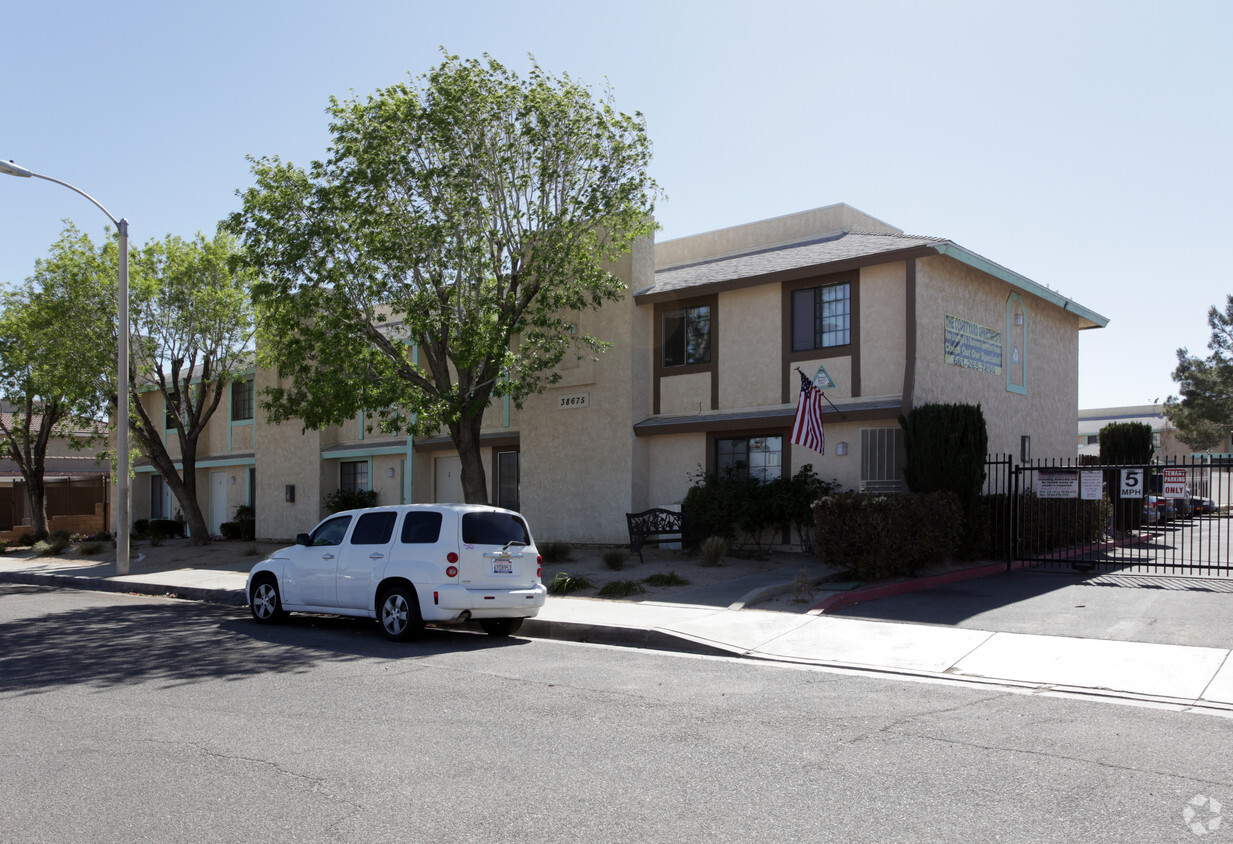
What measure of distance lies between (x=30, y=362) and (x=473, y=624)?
1977cm

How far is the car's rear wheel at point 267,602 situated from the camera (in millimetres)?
13234

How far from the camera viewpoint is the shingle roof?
58.4 ft

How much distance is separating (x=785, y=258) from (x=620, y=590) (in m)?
8.28

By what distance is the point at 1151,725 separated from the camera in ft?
23.8

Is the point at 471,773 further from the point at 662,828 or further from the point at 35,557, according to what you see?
the point at 35,557

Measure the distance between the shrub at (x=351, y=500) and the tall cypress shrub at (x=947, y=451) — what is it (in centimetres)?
1495

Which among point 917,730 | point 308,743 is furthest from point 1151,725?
point 308,743

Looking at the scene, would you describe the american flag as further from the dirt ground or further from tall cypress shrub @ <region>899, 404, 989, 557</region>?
the dirt ground

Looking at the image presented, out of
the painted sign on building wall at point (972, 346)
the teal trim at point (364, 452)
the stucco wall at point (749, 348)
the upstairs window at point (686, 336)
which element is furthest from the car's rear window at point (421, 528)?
the teal trim at point (364, 452)

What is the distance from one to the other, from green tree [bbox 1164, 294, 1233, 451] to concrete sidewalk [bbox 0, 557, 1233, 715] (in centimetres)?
4356

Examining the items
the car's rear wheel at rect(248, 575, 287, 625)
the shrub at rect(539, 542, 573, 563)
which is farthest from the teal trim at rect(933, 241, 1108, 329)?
the car's rear wheel at rect(248, 575, 287, 625)

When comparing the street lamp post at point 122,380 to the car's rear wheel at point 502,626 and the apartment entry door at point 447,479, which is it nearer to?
the apartment entry door at point 447,479

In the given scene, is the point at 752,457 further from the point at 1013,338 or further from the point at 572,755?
the point at 572,755

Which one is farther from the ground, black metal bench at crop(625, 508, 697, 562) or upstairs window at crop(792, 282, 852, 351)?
upstairs window at crop(792, 282, 852, 351)
